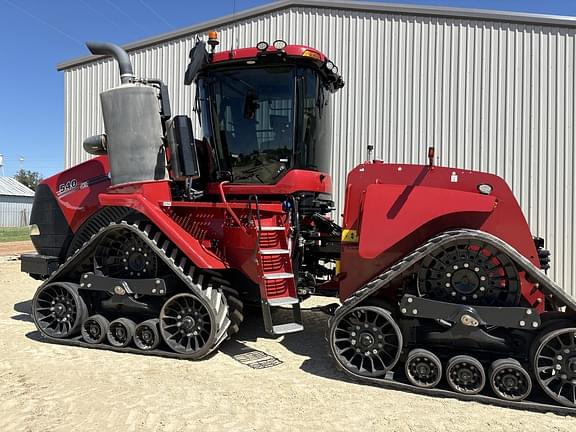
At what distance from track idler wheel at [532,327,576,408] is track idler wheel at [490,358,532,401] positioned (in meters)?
0.11

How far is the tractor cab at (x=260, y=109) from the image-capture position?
5.06 m

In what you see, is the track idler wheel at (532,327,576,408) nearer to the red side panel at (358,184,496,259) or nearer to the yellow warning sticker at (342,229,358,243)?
the red side panel at (358,184,496,259)

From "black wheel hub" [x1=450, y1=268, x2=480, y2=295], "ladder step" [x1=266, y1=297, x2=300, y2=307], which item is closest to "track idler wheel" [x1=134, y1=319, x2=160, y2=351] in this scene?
"ladder step" [x1=266, y1=297, x2=300, y2=307]

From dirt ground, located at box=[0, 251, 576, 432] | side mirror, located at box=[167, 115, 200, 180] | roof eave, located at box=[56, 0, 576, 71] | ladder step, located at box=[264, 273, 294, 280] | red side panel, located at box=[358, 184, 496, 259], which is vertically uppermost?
roof eave, located at box=[56, 0, 576, 71]

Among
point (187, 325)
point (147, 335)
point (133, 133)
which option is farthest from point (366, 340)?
point (133, 133)

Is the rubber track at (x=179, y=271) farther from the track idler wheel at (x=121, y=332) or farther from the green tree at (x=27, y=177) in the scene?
the green tree at (x=27, y=177)

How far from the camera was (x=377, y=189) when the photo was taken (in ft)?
14.2

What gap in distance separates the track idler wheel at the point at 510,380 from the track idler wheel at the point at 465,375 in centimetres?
10

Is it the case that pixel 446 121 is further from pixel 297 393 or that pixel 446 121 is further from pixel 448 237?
pixel 297 393

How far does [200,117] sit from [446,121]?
531 cm

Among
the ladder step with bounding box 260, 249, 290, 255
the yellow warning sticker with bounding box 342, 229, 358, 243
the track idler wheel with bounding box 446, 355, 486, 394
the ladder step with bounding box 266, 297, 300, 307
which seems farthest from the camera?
the ladder step with bounding box 260, 249, 290, 255

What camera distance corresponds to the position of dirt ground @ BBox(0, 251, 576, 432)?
351cm

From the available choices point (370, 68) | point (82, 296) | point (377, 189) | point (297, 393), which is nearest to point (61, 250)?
point (82, 296)

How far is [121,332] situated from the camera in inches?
202
